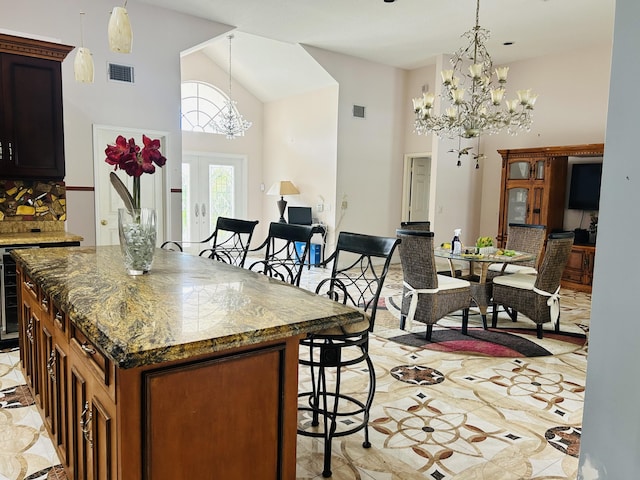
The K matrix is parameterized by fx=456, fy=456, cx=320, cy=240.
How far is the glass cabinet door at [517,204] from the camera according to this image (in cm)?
691

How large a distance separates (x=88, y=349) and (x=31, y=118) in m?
3.40

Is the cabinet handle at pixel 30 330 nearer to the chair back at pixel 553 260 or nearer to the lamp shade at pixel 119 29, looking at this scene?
the lamp shade at pixel 119 29

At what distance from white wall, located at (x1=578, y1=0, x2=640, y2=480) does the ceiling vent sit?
558 centimetres

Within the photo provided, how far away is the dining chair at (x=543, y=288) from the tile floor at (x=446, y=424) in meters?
0.52

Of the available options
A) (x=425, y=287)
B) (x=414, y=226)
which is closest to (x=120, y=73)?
(x=414, y=226)

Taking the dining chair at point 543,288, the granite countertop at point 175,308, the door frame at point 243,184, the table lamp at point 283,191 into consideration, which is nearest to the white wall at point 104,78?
the table lamp at point 283,191

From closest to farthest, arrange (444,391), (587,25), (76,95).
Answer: (444,391), (76,95), (587,25)

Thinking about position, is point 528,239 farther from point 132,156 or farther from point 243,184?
point 243,184

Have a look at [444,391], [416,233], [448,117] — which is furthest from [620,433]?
[448,117]

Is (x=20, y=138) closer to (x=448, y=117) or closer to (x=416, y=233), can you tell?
(x=416, y=233)

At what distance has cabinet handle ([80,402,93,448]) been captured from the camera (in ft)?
4.73

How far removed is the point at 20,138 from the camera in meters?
3.92

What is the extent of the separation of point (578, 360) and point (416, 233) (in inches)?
64.8

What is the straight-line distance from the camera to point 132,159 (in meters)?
2.09
